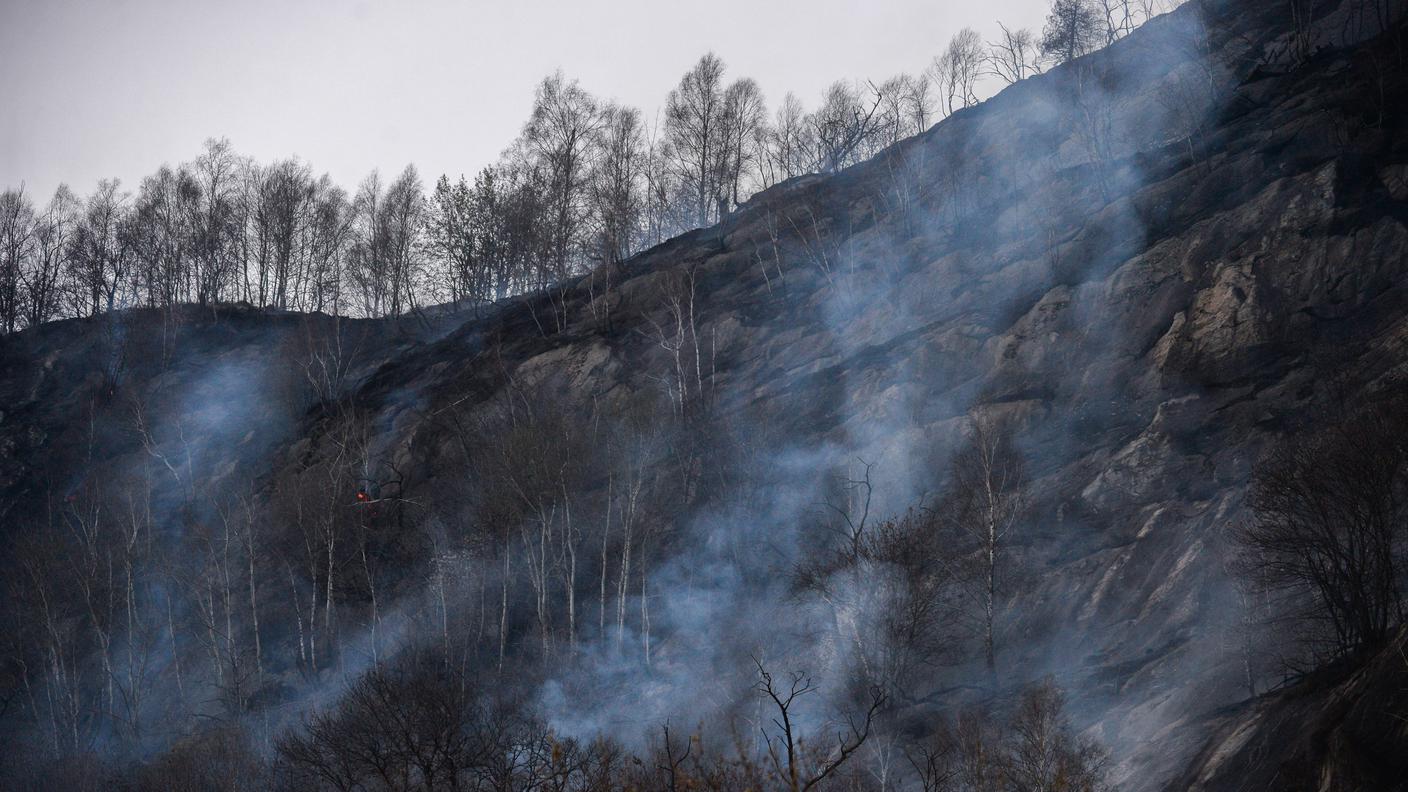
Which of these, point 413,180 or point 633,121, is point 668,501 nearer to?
point 633,121

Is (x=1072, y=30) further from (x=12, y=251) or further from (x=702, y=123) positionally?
(x=12, y=251)

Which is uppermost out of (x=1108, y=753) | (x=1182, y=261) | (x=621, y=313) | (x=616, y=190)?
(x=616, y=190)

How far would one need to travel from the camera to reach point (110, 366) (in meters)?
46.7

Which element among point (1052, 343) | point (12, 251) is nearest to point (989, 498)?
point (1052, 343)

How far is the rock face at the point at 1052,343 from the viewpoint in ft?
71.5

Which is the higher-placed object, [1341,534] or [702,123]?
[702,123]

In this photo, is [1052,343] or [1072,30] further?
[1072,30]

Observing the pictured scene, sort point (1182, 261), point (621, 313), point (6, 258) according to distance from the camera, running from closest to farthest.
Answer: point (1182, 261), point (621, 313), point (6, 258)

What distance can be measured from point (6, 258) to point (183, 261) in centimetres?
1003

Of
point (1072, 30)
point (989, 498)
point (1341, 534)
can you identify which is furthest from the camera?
point (1072, 30)

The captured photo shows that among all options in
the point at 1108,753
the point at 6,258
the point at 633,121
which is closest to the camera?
the point at 1108,753

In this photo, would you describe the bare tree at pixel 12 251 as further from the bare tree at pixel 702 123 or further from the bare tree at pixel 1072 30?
the bare tree at pixel 1072 30

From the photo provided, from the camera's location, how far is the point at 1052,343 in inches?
1139

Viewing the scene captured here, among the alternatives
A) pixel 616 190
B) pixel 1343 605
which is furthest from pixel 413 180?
pixel 1343 605
